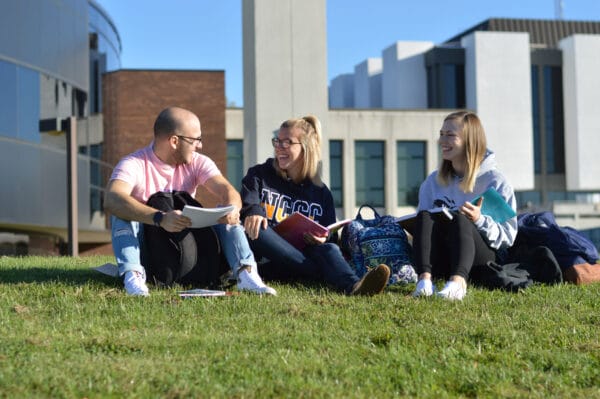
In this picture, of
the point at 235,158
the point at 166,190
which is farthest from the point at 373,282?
the point at 235,158

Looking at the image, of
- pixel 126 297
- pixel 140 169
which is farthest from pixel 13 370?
pixel 140 169

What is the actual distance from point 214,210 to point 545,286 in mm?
2720

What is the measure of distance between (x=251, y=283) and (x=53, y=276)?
6.63 ft

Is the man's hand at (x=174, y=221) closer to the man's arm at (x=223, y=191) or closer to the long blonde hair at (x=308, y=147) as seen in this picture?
the man's arm at (x=223, y=191)

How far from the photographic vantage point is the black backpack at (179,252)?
5.77 metres

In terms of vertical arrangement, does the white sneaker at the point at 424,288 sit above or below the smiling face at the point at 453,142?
below

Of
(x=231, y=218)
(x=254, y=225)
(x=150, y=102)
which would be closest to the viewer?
(x=231, y=218)

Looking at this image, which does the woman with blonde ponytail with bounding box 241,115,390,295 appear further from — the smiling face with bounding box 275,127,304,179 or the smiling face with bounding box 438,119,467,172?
the smiling face with bounding box 438,119,467,172

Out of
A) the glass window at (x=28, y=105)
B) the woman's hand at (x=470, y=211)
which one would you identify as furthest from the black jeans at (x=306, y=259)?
the glass window at (x=28, y=105)

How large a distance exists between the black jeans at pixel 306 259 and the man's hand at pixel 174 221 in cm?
85

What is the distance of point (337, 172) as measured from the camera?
4678cm

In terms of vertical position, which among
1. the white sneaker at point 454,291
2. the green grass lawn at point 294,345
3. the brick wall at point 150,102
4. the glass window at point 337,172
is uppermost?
the brick wall at point 150,102

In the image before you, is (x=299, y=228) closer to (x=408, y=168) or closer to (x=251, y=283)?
(x=251, y=283)

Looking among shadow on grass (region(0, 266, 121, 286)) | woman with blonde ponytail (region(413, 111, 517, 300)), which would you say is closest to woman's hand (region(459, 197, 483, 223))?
woman with blonde ponytail (region(413, 111, 517, 300))
